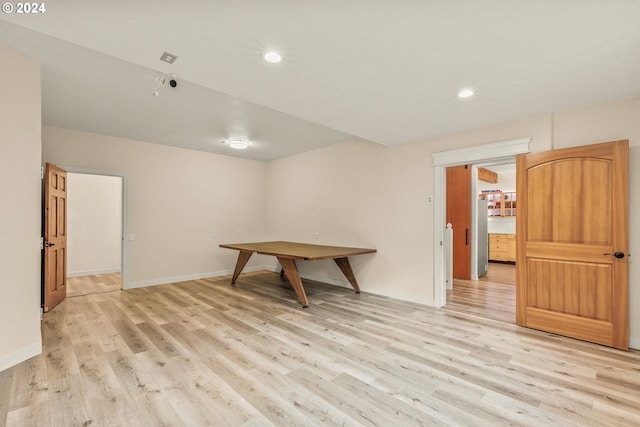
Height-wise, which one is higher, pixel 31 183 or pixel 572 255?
pixel 31 183

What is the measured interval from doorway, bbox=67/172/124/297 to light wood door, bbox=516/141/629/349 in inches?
275

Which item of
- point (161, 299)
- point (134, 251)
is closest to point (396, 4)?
point (161, 299)

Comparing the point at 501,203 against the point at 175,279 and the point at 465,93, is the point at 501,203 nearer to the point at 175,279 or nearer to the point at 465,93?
the point at 465,93

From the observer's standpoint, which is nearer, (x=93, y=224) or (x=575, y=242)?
(x=575, y=242)

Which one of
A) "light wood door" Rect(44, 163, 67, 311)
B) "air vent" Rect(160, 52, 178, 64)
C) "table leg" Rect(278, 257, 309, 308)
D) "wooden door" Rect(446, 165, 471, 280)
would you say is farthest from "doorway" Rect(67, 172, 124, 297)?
"wooden door" Rect(446, 165, 471, 280)

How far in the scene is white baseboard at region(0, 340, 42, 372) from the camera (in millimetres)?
2306

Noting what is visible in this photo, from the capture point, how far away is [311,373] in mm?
2293

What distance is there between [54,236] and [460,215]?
6.81 metres

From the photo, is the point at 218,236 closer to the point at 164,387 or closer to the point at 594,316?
the point at 164,387

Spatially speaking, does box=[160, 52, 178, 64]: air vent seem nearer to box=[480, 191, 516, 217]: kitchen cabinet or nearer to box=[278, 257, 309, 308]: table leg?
box=[278, 257, 309, 308]: table leg

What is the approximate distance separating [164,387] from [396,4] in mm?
2881

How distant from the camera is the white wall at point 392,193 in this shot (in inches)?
113

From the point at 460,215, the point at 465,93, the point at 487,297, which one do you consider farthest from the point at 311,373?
the point at 460,215

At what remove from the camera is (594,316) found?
2846mm
